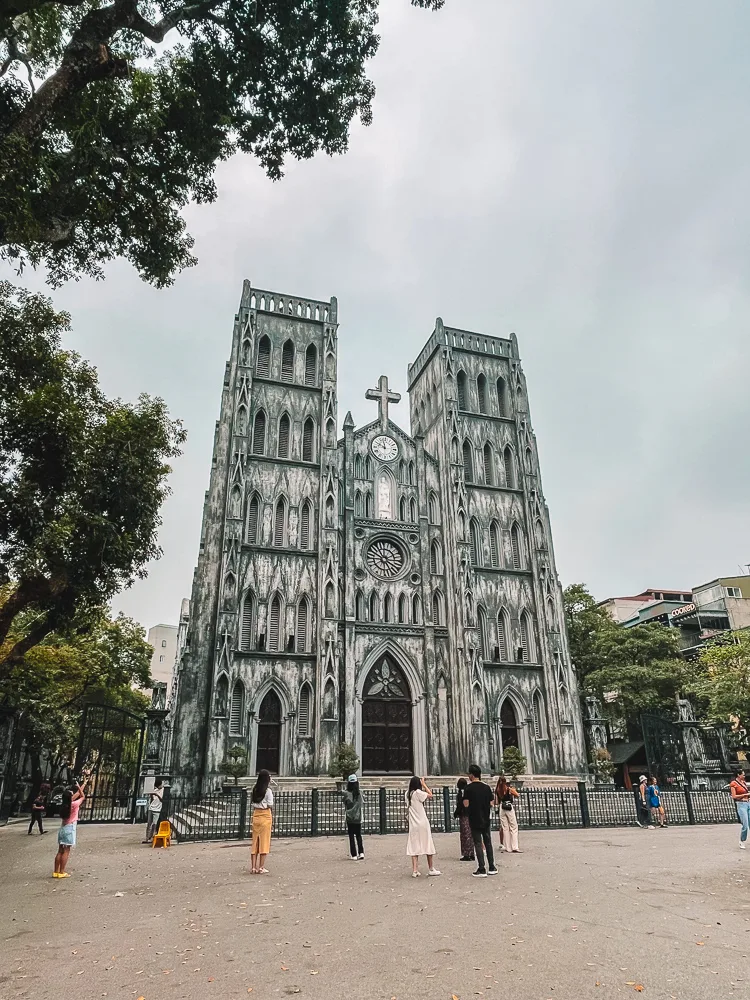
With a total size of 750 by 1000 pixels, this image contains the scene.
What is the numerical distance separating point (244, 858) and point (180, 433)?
931 centimetres

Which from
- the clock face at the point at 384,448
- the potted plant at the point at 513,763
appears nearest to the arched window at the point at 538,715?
the potted plant at the point at 513,763

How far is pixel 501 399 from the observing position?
1355 inches

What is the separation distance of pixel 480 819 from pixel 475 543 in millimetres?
21210

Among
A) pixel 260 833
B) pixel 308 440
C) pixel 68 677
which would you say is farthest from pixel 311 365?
pixel 260 833

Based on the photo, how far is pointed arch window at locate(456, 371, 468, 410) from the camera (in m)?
33.3

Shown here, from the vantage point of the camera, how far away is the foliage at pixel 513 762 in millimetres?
24312

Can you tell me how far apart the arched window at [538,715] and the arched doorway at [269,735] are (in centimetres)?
1079

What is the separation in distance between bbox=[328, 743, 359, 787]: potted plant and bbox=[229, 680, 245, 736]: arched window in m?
3.65

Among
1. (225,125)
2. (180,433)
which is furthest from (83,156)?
(180,433)

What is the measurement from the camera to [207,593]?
83.1 ft

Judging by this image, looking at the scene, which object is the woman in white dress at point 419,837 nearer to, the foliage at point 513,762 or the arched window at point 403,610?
the foliage at point 513,762

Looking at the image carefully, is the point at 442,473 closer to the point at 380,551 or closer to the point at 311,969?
the point at 380,551

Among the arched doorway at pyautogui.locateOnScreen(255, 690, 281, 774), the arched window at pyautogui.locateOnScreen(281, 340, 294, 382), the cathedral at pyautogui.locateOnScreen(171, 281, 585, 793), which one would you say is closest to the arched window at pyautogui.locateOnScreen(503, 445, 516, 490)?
the cathedral at pyautogui.locateOnScreen(171, 281, 585, 793)

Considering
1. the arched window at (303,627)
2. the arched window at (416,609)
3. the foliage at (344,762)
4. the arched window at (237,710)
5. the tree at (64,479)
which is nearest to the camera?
the tree at (64,479)
